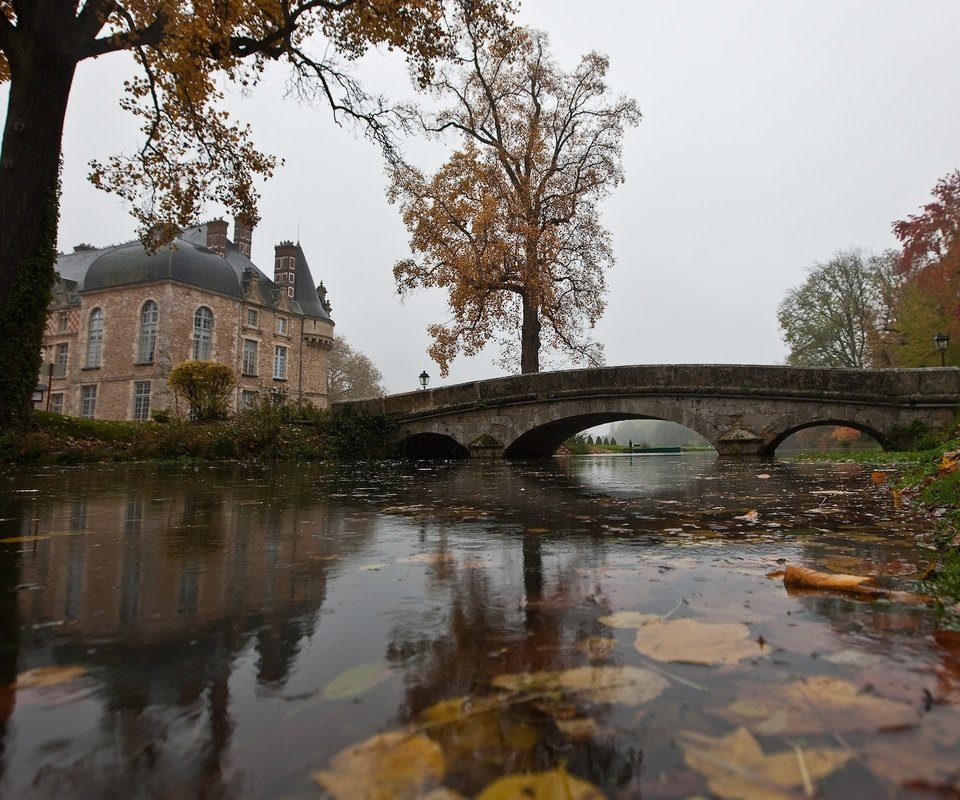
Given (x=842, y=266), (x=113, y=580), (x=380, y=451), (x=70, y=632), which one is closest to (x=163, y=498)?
(x=113, y=580)

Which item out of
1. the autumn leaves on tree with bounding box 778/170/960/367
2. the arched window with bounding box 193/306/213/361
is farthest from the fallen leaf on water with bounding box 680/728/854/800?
the arched window with bounding box 193/306/213/361

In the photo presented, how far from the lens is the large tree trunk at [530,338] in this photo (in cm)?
1752

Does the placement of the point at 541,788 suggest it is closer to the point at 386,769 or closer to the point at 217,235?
the point at 386,769

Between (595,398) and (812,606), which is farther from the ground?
(595,398)

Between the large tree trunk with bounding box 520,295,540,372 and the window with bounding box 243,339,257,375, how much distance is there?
25.5 metres

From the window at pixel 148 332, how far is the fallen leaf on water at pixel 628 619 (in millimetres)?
36818

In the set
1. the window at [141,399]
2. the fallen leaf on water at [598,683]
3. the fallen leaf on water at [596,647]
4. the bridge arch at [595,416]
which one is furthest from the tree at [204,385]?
the window at [141,399]

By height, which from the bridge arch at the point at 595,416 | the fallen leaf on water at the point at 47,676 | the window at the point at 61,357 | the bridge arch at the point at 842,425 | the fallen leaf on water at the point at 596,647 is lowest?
the fallen leaf on water at the point at 596,647

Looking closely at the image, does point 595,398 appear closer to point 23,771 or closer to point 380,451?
point 380,451

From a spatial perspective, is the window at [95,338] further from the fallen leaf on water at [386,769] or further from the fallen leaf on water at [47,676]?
the fallen leaf on water at [386,769]

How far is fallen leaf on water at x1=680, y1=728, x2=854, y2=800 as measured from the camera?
2.05ft

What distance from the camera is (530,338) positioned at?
704 inches

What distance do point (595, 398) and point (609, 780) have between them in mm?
13616

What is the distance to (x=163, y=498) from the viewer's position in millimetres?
4219
